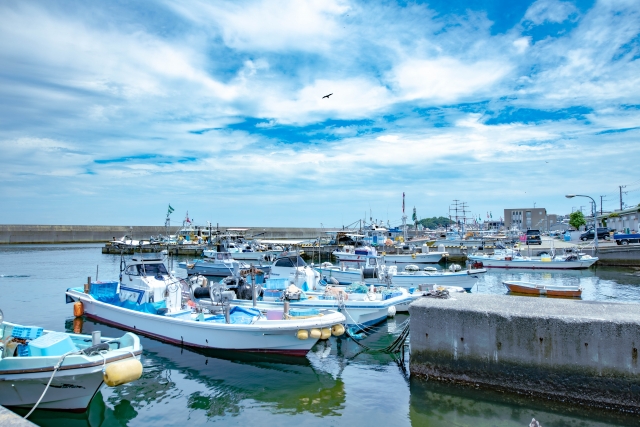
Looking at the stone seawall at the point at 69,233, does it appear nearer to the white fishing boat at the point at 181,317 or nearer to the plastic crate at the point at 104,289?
the plastic crate at the point at 104,289

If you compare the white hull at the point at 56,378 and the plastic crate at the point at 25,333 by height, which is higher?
the plastic crate at the point at 25,333

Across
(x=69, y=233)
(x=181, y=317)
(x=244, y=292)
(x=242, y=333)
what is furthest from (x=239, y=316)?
(x=69, y=233)

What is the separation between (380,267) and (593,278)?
19.6 metres

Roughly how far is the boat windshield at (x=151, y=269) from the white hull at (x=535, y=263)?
111 ft

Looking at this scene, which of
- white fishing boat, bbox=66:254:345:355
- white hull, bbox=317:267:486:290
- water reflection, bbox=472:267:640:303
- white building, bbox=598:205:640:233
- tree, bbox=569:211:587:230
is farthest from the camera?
tree, bbox=569:211:587:230

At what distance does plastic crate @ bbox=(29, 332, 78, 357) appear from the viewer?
8.95 meters

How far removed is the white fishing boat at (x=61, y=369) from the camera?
8344mm

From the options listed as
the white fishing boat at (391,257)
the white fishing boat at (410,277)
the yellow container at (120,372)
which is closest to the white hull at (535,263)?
the white fishing boat at (391,257)

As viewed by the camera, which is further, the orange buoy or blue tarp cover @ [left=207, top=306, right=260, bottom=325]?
the orange buoy

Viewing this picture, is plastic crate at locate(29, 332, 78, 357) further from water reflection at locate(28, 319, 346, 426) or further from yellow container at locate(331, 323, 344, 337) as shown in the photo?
yellow container at locate(331, 323, 344, 337)

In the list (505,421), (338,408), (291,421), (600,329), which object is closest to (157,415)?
(291,421)

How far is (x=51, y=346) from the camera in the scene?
9.02m

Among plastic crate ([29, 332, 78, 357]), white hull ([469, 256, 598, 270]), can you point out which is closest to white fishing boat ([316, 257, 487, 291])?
plastic crate ([29, 332, 78, 357])

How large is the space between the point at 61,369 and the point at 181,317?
624 cm
